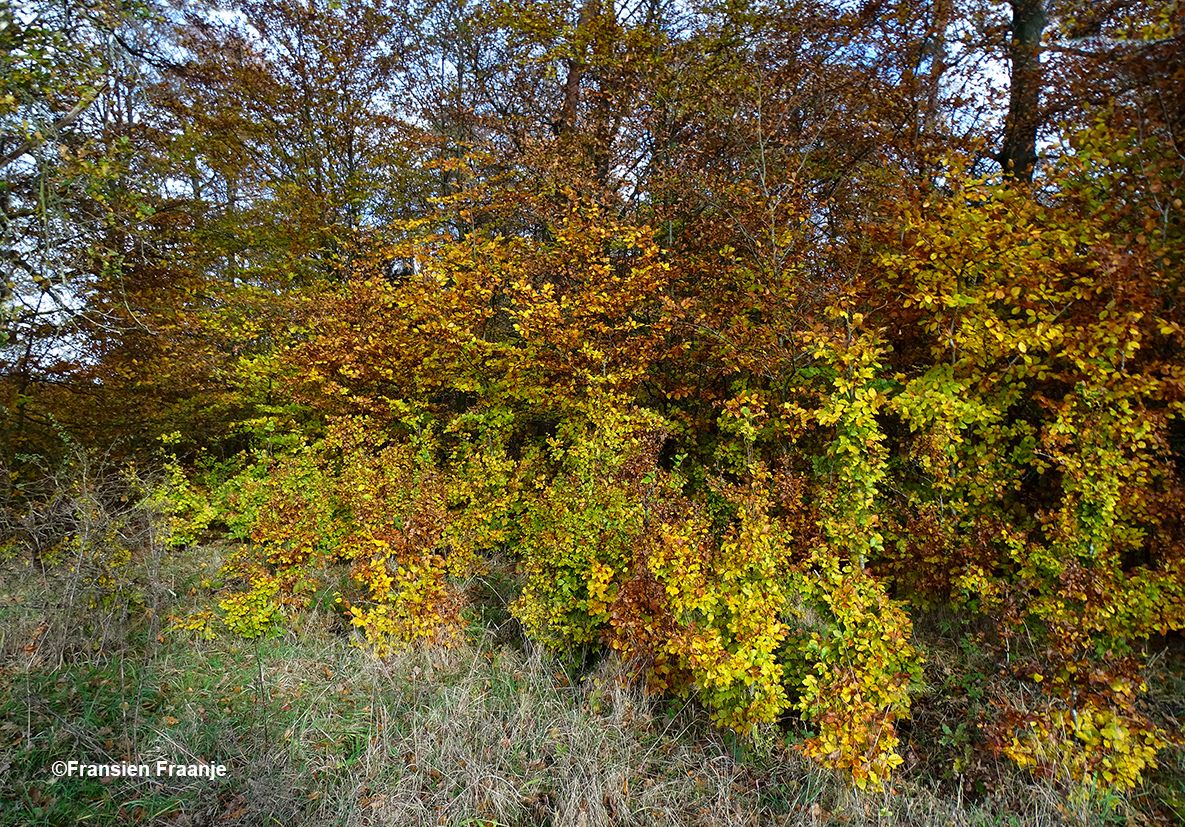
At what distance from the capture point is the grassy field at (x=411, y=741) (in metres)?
2.67

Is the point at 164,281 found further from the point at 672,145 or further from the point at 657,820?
the point at 657,820

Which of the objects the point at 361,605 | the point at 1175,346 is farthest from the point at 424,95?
the point at 1175,346

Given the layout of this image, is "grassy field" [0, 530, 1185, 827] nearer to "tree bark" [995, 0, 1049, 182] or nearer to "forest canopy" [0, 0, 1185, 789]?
"forest canopy" [0, 0, 1185, 789]

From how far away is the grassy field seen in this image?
8.77 feet

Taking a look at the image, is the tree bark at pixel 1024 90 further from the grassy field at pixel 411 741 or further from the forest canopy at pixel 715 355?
the grassy field at pixel 411 741

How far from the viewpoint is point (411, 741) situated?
10.2 feet

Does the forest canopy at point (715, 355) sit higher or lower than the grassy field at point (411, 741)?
higher

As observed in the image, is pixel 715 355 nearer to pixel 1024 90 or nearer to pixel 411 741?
pixel 411 741

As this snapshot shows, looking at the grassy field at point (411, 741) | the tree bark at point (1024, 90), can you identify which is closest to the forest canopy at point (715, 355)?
the tree bark at point (1024, 90)

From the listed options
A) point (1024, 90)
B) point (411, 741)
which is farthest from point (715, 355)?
point (1024, 90)

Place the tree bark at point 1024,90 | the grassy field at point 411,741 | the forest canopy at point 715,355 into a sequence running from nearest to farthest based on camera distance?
the grassy field at point 411,741, the forest canopy at point 715,355, the tree bark at point 1024,90

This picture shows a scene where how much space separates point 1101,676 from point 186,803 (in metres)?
4.74

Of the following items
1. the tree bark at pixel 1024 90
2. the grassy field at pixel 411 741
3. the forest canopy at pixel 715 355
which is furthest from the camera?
the tree bark at pixel 1024 90

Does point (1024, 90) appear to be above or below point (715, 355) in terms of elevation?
above
